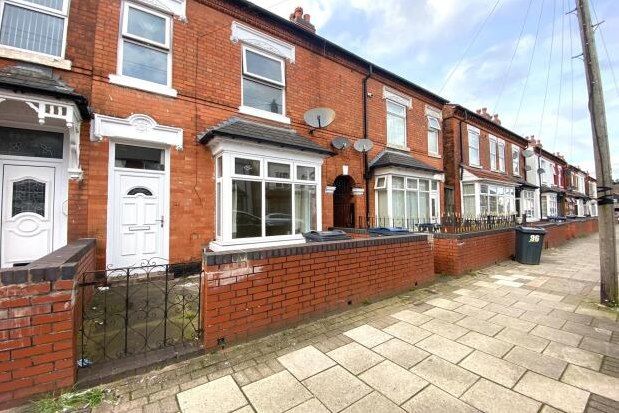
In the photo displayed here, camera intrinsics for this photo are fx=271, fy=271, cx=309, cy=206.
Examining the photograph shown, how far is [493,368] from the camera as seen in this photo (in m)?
2.66

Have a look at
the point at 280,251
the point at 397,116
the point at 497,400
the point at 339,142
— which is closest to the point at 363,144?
the point at 339,142

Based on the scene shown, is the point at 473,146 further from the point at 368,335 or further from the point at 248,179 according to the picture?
the point at 368,335

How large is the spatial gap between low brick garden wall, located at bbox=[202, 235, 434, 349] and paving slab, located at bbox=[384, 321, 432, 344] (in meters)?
0.79

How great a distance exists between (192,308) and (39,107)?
3.82m

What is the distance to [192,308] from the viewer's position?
13.1 ft

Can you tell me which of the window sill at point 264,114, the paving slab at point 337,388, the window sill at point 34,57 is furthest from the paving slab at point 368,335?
the window sill at point 34,57

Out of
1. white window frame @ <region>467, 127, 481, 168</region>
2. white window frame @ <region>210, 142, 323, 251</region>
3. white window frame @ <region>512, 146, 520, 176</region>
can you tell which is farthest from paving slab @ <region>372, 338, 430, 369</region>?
white window frame @ <region>512, 146, 520, 176</region>

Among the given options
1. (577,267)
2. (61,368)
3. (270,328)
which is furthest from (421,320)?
(577,267)

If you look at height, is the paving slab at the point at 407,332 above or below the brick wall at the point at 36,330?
below

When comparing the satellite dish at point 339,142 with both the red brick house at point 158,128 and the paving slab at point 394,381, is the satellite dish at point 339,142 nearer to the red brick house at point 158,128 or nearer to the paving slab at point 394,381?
the red brick house at point 158,128

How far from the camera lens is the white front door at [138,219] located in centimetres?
532

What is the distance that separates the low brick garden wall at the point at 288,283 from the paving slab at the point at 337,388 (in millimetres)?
1039

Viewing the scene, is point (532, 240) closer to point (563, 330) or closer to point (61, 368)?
point (563, 330)

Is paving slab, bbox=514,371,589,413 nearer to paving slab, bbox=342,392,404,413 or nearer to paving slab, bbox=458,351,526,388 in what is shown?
paving slab, bbox=458,351,526,388
